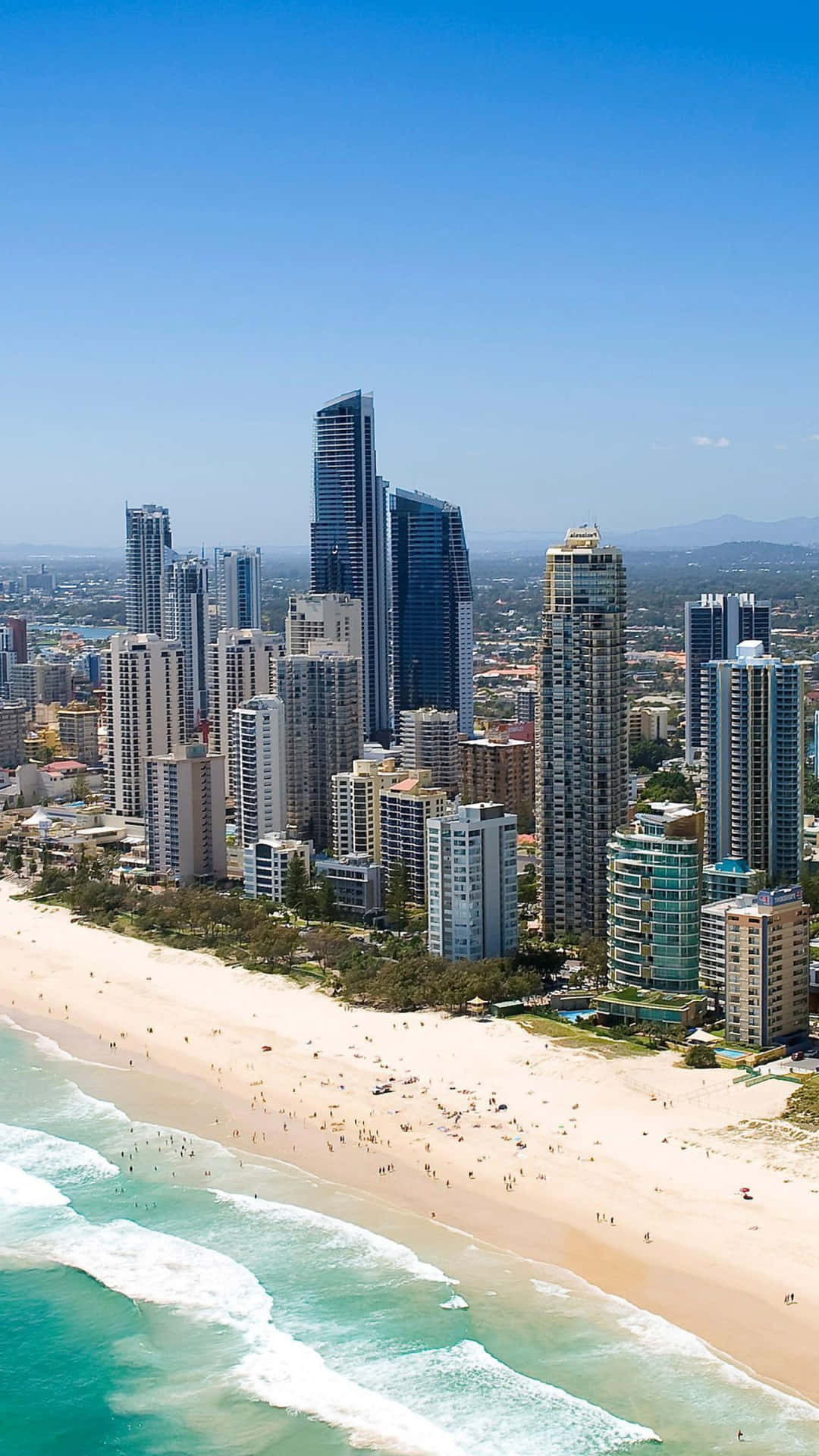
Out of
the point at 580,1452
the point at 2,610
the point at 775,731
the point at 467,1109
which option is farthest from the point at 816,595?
the point at 580,1452

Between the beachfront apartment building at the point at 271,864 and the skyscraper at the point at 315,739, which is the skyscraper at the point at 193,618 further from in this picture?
the beachfront apartment building at the point at 271,864

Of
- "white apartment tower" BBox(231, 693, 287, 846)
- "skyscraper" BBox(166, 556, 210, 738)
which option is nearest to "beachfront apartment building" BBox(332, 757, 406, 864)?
"white apartment tower" BBox(231, 693, 287, 846)

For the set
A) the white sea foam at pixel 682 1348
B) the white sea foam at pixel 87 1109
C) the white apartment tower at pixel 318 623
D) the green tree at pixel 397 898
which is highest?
the white apartment tower at pixel 318 623

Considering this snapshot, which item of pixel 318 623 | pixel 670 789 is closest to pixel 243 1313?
pixel 670 789

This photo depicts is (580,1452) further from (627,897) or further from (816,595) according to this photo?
(816,595)

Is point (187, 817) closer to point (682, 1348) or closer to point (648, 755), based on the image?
point (648, 755)

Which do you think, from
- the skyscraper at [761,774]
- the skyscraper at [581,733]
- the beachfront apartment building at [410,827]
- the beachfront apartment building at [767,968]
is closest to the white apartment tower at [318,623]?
the beachfront apartment building at [410,827]
